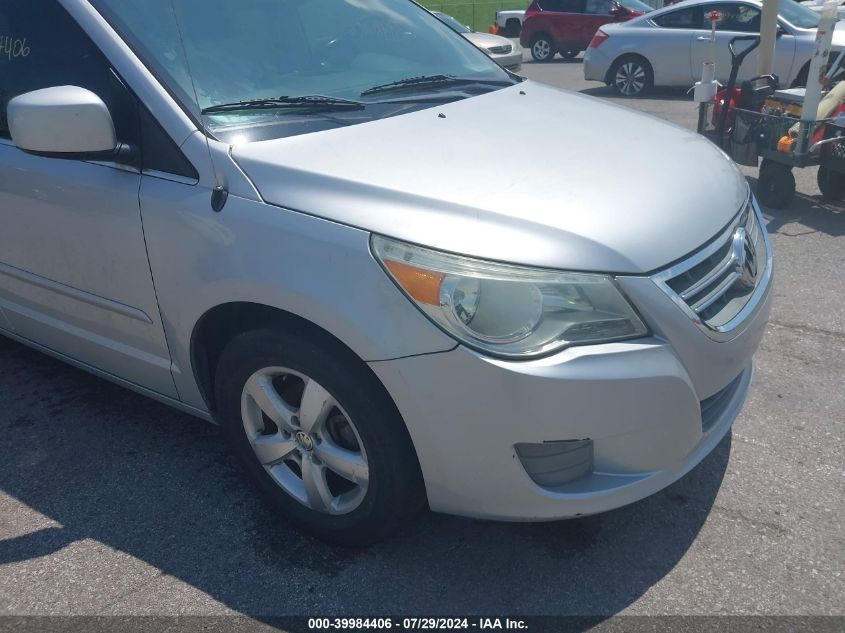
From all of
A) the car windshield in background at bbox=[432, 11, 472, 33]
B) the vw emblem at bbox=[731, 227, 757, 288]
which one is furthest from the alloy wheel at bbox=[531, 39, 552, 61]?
the vw emblem at bbox=[731, 227, 757, 288]

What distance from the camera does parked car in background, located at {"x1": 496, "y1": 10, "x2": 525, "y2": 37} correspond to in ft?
79.5

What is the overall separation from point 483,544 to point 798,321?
250cm

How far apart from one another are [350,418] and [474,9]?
106 ft

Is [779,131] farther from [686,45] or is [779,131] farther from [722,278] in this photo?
[686,45]

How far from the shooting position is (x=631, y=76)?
42.5 ft

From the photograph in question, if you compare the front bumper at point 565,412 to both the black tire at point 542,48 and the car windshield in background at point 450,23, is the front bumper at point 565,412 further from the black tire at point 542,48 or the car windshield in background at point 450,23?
the black tire at point 542,48

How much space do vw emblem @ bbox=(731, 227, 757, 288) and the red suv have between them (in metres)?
17.1

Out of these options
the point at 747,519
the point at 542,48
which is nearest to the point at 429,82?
the point at 747,519

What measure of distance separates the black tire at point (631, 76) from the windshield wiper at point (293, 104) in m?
11.0

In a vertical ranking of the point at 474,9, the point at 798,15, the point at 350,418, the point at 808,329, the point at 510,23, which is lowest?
the point at 474,9

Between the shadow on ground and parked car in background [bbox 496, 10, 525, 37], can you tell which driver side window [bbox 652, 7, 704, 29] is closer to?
the shadow on ground

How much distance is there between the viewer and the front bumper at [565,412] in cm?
213

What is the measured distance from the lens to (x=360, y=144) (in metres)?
2.61

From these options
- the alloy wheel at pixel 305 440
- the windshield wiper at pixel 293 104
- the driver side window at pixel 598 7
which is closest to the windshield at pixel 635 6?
the driver side window at pixel 598 7
